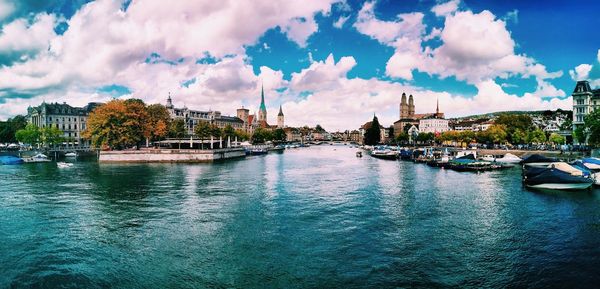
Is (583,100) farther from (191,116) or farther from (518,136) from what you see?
(191,116)

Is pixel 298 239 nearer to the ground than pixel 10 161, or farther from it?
nearer to the ground

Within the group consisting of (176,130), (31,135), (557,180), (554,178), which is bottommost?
(557,180)

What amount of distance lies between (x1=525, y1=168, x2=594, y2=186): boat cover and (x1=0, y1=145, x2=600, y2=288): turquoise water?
171 centimetres

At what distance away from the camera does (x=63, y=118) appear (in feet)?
429

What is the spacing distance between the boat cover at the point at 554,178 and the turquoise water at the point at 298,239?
67.5 inches

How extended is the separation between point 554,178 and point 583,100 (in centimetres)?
8236

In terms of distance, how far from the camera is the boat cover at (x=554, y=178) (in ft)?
115

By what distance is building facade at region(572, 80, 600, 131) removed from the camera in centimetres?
9888

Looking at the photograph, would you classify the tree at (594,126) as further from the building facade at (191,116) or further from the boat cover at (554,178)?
the building facade at (191,116)

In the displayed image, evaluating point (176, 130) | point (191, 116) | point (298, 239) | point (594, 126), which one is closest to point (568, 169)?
point (594, 126)

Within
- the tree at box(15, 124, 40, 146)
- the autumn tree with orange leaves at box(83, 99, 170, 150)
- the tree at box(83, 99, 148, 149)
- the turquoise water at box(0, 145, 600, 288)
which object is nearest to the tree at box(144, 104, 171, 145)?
the autumn tree with orange leaves at box(83, 99, 170, 150)

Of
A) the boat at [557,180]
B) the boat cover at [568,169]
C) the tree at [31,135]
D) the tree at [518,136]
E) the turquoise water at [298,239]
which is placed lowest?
the turquoise water at [298,239]

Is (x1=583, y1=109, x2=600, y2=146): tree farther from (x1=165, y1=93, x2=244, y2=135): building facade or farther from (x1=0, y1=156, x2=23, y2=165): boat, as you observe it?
(x1=165, y1=93, x2=244, y2=135): building facade

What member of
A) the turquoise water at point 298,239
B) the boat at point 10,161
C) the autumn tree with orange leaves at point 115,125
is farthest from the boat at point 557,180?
the boat at point 10,161
